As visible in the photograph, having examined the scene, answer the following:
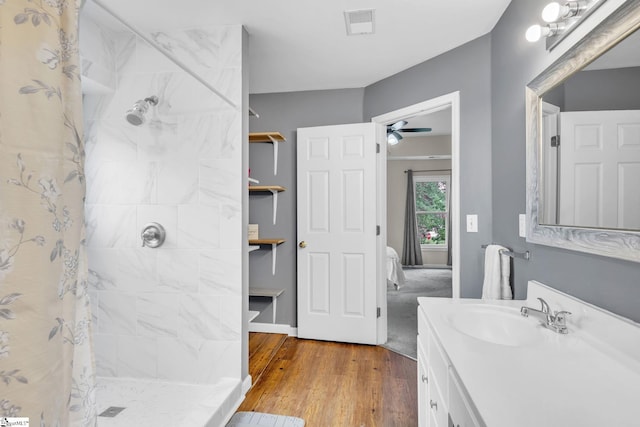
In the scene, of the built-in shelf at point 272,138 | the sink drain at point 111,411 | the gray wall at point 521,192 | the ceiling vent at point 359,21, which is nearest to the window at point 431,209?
the built-in shelf at point 272,138

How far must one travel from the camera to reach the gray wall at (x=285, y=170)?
324 cm

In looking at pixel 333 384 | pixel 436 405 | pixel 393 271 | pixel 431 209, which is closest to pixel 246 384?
pixel 333 384

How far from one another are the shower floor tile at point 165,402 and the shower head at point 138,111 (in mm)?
1658

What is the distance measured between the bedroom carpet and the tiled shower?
1581 millimetres

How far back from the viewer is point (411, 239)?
263 inches

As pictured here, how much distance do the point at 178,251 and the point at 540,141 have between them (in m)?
2.16

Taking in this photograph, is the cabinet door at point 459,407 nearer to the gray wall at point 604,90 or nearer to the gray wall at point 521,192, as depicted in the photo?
the gray wall at point 521,192

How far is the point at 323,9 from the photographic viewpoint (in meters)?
1.97

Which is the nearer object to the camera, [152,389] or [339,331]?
[152,389]

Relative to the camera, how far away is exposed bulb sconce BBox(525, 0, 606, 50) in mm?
1160

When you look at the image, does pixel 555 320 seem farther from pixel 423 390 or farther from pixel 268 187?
pixel 268 187

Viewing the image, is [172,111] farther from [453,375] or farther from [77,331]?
[453,375]

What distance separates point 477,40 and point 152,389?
3.20 m

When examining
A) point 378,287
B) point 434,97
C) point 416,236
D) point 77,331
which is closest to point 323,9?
point 434,97
